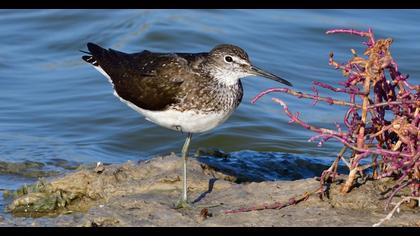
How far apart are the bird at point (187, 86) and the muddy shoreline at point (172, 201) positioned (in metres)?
0.30

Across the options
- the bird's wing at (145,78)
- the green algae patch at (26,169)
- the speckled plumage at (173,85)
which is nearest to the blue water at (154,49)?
the green algae patch at (26,169)

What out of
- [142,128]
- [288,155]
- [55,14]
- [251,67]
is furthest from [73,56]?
[251,67]

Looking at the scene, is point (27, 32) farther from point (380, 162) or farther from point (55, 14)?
point (380, 162)

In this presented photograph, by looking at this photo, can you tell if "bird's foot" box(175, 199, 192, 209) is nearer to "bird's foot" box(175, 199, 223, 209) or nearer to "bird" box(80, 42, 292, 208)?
"bird's foot" box(175, 199, 223, 209)

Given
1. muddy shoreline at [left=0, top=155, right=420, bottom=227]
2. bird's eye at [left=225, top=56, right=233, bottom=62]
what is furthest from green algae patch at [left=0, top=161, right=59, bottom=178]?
bird's eye at [left=225, top=56, right=233, bottom=62]

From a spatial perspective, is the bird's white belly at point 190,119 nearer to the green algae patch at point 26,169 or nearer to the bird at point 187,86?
the bird at point 187,86

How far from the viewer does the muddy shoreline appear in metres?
6.63

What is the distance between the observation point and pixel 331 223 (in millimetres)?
6449

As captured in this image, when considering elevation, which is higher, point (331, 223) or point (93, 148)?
point (331, 223)

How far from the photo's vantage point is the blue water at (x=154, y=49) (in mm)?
10836

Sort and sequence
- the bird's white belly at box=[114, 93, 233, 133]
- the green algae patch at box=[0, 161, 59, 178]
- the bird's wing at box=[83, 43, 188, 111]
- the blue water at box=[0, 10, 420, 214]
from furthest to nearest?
the blue water at box=[0, 10, 420, 214] → the green algae patch at box=[0, 161, 59, 178] → the bird's wing at box=[83, 43, 188, 111] → the bird's white belly at box=[114, 93, 233, 133]

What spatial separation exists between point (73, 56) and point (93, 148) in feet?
12.9

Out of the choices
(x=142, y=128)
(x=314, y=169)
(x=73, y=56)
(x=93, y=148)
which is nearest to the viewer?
(x=314, y=169)

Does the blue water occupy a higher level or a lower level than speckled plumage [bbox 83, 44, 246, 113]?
lower
